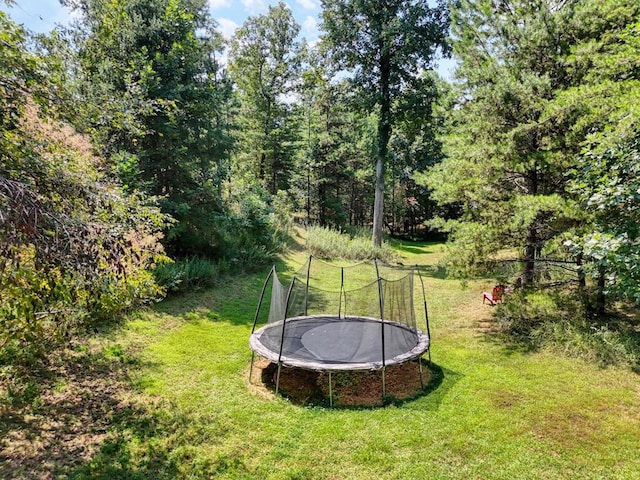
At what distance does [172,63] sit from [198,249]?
438 centimetres

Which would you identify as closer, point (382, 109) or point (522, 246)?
point (522, 246)

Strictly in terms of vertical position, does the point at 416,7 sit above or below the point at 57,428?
above

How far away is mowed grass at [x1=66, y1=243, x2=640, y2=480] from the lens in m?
3.26

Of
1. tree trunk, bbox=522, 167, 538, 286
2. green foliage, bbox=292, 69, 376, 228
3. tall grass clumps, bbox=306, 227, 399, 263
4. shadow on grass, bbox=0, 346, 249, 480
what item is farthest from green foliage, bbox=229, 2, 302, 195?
shadow on grass, bbox=0, 346, 249, 480

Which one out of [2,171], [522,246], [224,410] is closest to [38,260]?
[2,171]

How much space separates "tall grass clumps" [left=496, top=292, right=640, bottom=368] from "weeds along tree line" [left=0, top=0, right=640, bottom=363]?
1.25 feet

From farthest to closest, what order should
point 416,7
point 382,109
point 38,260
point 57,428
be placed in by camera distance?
point 382,109 < point 416,7 < point 57,428 < point 38,260

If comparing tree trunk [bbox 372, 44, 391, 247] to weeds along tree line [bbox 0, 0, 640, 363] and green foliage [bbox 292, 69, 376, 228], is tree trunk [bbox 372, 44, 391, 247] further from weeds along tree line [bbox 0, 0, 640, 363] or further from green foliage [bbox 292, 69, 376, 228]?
green foliage [bbox 292, 69, 376, 228]

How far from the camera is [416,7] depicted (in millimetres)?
11984

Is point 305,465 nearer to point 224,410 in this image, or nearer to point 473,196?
point 224,410

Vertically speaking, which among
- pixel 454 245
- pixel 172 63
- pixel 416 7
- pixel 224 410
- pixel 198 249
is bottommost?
pixel 224 410

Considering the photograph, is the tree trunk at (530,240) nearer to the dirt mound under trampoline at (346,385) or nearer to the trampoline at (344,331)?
the trampoline at (344,331)

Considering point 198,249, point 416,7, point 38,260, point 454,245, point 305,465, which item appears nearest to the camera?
point 38,260

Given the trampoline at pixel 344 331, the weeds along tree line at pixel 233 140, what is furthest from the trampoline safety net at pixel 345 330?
the weeds along tree line at pixel 233 140
